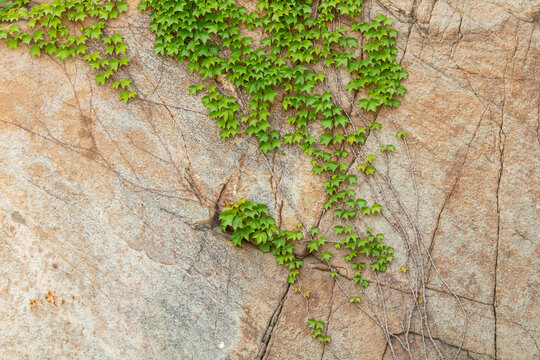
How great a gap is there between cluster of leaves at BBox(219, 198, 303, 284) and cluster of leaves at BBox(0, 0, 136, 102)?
155cm

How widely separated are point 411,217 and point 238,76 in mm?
2188

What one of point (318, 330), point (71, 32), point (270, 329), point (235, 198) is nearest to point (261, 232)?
point (235, 198)

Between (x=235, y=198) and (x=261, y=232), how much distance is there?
1.42 feet

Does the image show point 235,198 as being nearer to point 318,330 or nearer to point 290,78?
point 290,78

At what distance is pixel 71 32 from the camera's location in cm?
441

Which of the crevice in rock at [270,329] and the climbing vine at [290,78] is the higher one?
the climbing vine at [290,78]

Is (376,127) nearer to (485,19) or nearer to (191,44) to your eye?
(485,19)

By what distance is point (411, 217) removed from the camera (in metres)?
4.32

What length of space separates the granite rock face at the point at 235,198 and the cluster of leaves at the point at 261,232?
0.12 meters

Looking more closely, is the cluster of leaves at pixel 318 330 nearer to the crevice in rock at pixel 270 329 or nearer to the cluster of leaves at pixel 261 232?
the crevice in rock at pixel 270 329

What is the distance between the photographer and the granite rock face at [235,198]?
13.2 ft

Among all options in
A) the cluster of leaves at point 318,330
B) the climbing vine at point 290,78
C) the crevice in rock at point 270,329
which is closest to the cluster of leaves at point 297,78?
the climbing vine at point 290,78

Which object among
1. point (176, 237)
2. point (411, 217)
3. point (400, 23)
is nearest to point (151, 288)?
point (176, 237)

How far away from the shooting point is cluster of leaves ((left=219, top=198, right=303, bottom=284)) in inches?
163
